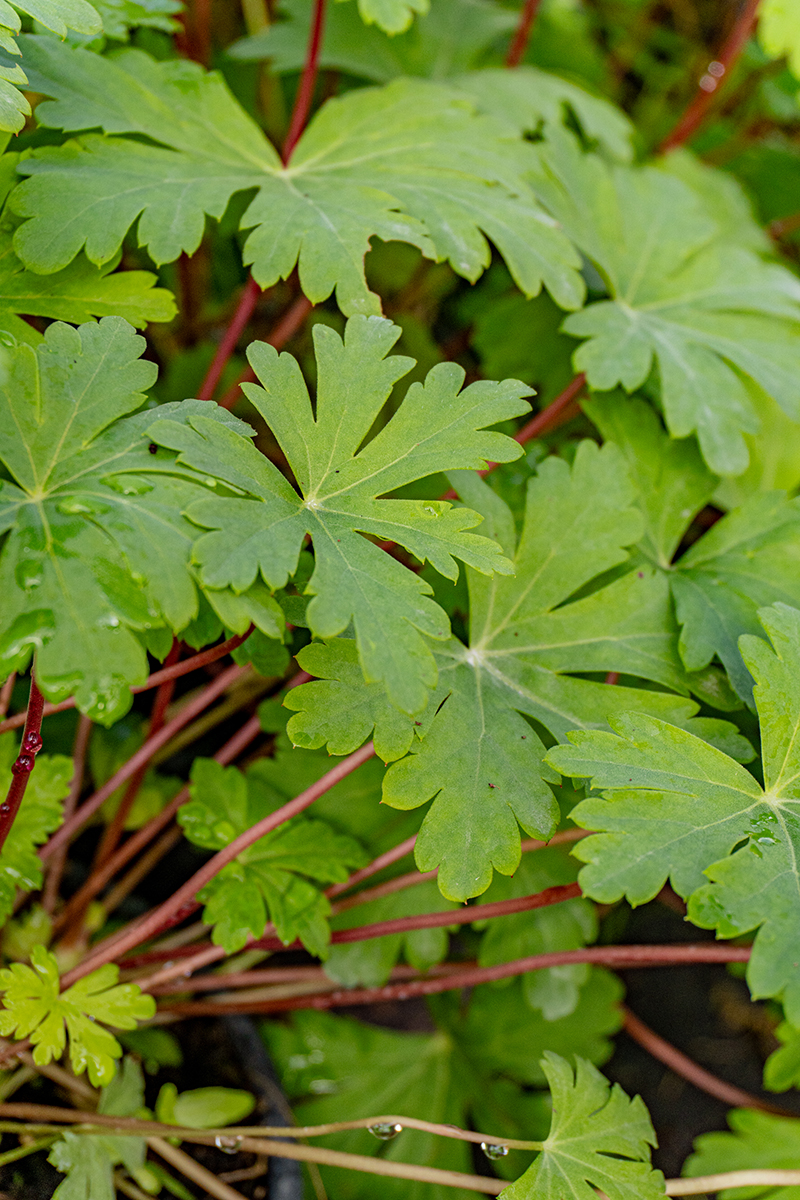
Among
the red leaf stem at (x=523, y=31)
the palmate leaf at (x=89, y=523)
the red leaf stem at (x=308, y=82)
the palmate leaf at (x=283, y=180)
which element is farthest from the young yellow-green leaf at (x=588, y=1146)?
the red leaf stem at (x=523, y=31)

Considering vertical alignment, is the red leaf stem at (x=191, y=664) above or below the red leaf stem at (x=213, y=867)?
above

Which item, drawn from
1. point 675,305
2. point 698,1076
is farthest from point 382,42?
point 698,1076

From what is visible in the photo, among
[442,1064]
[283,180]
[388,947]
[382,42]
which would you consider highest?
[382,42]

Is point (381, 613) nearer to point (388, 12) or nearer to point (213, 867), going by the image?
point (213, 867)

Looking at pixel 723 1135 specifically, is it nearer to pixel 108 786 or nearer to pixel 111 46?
pixel 108 786

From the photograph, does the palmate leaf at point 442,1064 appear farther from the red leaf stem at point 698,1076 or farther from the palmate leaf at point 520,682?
the palmate leaf at point 520,682

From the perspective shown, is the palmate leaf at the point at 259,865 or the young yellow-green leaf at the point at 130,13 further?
the young yellow-green leaf at the point at 130,13
